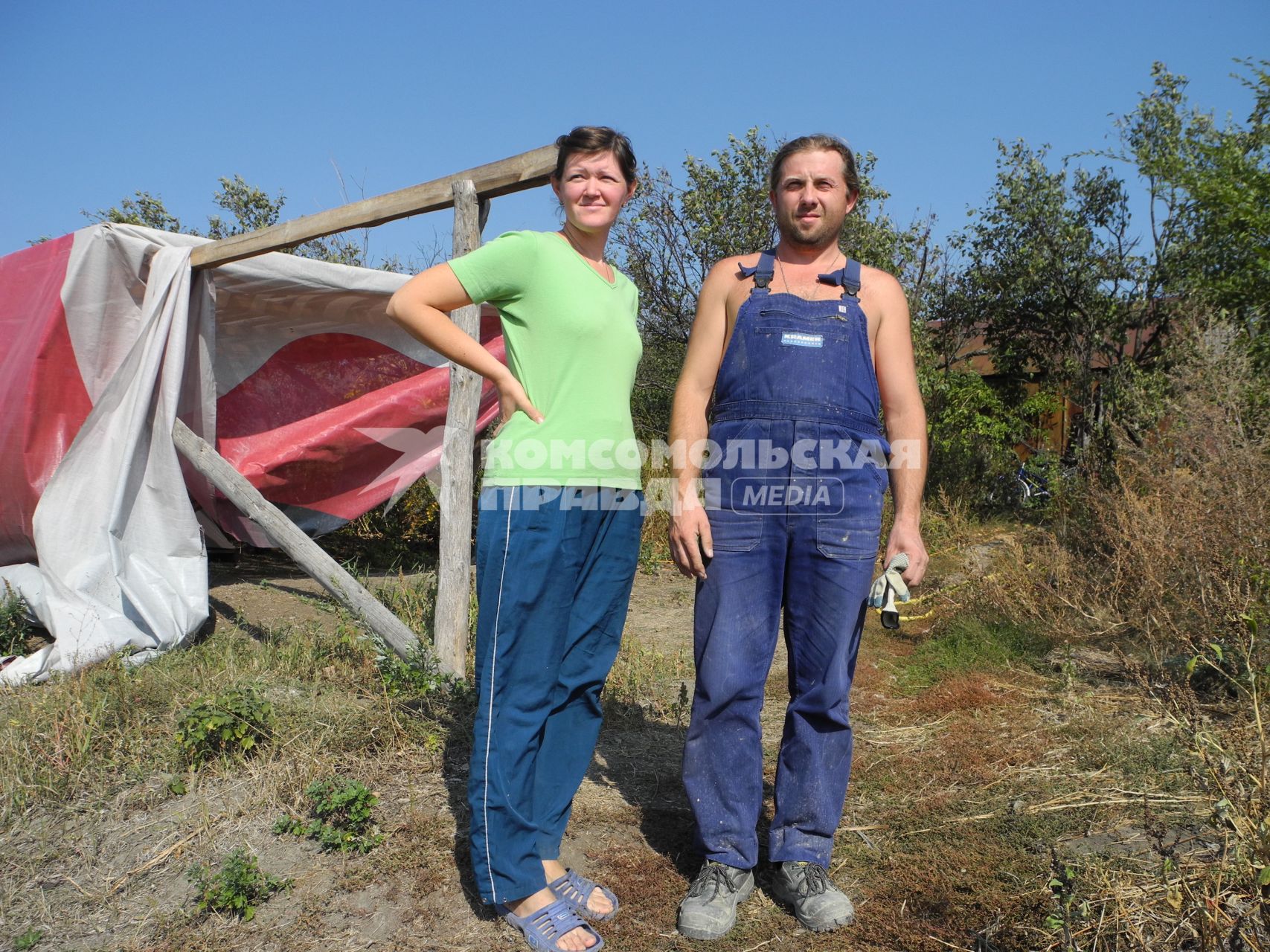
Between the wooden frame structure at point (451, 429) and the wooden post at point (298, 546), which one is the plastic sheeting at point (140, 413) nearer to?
the wooden post at point (298, 546)

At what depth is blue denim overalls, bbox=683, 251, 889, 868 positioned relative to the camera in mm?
2355

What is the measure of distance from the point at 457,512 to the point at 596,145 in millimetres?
2126

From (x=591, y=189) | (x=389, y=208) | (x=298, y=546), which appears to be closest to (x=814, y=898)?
(x=591, y=189)

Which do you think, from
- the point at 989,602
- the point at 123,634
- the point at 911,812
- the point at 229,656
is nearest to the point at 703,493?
the point at 911,812

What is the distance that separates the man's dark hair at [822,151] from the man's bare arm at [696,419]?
29 cm

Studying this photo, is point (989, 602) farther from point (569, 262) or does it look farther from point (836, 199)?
point (569, 262)

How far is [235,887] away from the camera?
96.3 inches

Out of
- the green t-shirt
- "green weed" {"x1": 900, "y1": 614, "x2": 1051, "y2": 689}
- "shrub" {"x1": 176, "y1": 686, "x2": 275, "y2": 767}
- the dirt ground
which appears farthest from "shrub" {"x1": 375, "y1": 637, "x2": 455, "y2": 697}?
"green weed" {"x1": 900, "y1": 614, "x2": 1051, "y2": 689}

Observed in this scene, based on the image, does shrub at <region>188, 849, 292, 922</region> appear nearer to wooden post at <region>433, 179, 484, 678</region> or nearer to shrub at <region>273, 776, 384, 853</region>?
shrub at <region>273, 776, 384, 853</region>

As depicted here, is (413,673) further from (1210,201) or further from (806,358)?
(1210,201)

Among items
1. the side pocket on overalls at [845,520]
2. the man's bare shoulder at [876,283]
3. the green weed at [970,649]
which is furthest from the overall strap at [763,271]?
the green weed at [970,649]

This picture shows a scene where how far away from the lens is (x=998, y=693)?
166 inches

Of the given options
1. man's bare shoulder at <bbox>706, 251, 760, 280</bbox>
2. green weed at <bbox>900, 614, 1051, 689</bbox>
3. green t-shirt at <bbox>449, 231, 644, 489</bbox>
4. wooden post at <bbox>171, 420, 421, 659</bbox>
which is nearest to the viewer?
green t-shirt at <bbox>449, 231, 644, 489</bbox>

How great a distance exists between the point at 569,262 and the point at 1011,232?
329 inches
